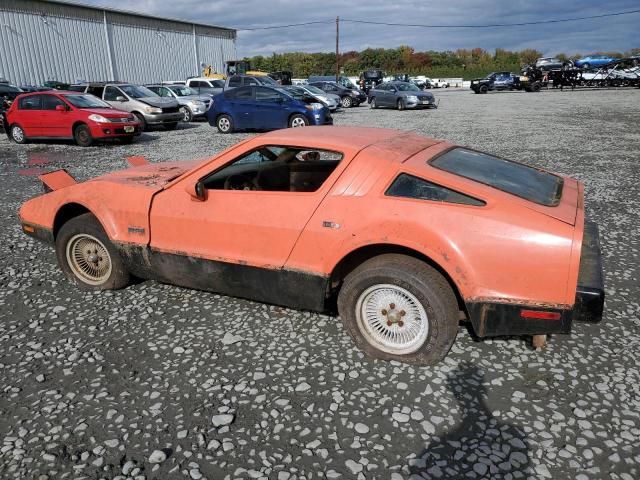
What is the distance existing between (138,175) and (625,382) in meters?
4.00

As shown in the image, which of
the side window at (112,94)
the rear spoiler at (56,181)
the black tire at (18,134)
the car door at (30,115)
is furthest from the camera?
the side window at (112,94)

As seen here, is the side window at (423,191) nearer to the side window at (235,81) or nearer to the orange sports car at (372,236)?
the orange sports car at (372,236)

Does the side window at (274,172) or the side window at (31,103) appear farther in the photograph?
the side window at (31,103)

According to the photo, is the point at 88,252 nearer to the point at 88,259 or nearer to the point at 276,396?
the point at 88,259

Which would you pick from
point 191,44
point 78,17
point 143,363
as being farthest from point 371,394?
point 191,44

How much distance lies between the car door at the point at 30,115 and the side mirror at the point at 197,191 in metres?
12.6

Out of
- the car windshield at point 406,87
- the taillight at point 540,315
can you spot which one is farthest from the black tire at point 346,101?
the taillight at point 540,315

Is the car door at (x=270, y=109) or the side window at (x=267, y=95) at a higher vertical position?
the side window at (x=267, y=95)

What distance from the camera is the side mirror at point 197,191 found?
340cm

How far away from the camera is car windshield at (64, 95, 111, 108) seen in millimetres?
13170

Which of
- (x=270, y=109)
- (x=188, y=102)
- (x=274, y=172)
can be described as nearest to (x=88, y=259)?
(x=274, y=172)

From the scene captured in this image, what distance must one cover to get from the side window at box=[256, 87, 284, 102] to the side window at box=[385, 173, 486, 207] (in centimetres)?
1314

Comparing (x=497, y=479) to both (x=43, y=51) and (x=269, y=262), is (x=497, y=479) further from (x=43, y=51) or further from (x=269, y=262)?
(x=43, y=51)

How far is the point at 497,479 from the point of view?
2156 mm
